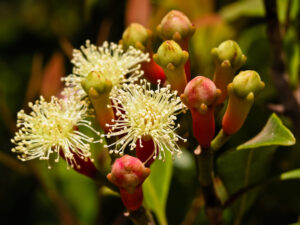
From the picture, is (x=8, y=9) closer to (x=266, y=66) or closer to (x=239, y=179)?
(x=266, y=66)

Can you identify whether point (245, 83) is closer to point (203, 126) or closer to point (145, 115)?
point (203, 126)

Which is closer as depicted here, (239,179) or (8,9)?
(239,179)

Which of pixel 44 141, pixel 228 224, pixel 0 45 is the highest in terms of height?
pixel 0 45

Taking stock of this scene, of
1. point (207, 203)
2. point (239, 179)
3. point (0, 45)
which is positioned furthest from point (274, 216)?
point (0, 45)

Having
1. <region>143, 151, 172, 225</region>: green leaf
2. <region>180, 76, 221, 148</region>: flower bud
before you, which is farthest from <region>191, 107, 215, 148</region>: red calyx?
<region>143, 151, 172, 225</region>: green leaf

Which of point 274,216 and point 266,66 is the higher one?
point 266,66

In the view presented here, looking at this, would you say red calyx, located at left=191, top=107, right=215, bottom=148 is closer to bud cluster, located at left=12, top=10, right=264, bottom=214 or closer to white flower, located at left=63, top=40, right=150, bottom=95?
bud cluster, located at left=12, top=10, right=264, bottom=214

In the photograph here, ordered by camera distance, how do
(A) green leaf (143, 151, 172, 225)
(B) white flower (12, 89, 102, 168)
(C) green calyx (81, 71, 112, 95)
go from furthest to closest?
(A) green leaf (143, 151, 172, 225) → (B) white flower (12, 89, 102, 168) → (C) green calyx (81, 71, 112, 95)

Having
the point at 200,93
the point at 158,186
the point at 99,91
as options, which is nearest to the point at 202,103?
the point at 200,93
